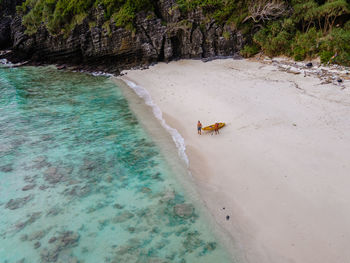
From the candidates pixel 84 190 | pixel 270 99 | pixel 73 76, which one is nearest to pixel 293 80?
pixel 270 99

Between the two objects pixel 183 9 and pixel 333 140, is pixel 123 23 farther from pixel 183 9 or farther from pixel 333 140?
pixel 333 140

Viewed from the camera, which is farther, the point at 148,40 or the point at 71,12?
the point at 71,12

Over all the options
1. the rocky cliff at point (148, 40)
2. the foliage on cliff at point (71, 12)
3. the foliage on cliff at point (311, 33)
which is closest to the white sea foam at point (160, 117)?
the rocky cliff at point (148, 40)

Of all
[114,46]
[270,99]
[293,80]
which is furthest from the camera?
[114,46]

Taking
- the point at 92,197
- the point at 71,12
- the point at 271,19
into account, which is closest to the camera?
the point at 92,197

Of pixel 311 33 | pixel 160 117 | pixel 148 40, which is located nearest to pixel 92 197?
pixel 160 117

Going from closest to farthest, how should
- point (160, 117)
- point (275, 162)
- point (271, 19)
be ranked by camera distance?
1. point (275, 162)
2. point (160, 117)
3. point (271, 19)

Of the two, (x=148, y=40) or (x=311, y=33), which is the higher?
(x=148, y=40)

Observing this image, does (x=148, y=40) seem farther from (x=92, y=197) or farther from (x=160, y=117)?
(x=92, y=197)
